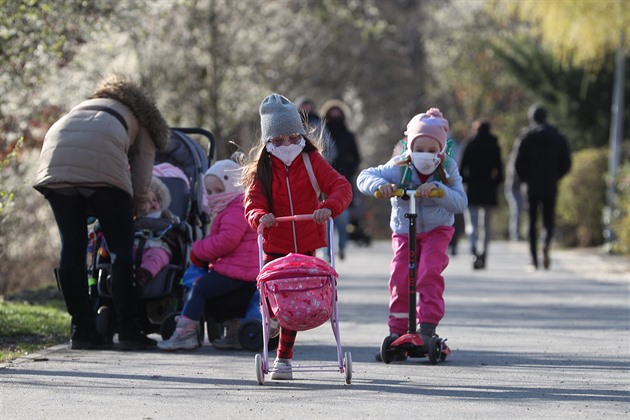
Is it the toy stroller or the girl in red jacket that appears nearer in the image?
the girl in red jacket

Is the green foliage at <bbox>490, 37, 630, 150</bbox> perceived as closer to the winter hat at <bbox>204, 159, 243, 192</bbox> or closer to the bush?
the bush

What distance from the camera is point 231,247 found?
1014 cm

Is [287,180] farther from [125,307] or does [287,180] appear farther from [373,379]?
[125,307]

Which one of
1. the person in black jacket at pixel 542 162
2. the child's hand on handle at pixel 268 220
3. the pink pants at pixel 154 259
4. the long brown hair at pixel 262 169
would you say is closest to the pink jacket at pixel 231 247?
the pink pants at pixel 154 259

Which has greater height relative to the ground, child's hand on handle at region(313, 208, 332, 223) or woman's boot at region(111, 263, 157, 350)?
child's hand on handle at region(313, 208, 332, 223)

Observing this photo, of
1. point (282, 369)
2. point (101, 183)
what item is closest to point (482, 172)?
point (101, 183)

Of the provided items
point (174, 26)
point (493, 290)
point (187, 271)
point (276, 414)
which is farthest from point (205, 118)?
point (276, 414)

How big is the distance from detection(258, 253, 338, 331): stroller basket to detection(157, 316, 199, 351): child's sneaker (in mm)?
2186

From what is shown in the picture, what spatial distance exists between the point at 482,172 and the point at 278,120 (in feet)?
38.1

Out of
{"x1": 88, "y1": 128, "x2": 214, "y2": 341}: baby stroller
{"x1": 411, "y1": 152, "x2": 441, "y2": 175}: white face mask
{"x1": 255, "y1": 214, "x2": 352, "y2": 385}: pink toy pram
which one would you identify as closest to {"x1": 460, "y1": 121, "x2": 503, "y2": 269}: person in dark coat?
{"x1": 88, "y1": 128, "x2": 214, "y2": 341}: baby stroller

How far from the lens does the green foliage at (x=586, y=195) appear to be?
1033 inches

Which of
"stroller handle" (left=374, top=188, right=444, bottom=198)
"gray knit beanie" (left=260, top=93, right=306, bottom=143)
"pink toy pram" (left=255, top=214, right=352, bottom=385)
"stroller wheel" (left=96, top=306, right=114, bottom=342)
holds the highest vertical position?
"gray knit beanie" (left=260, top=93, right=306, bottom=143)

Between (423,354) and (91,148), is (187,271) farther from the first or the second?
(423,354)

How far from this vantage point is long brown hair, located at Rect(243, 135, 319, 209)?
8555 mm
